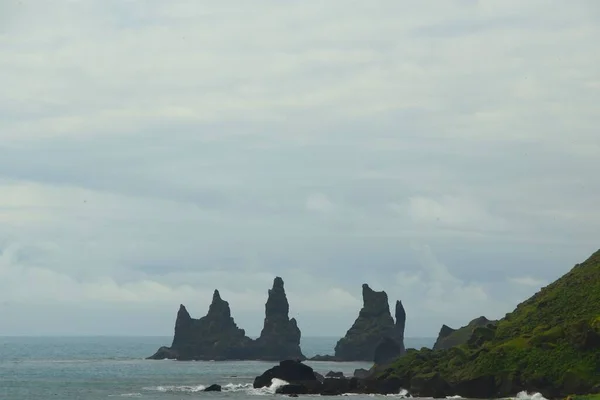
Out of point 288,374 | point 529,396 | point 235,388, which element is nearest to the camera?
point 529,396

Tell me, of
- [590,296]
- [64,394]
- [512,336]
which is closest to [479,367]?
[512,336]

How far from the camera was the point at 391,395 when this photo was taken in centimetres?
14500

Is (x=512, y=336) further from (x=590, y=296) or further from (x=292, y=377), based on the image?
(x=292, y=377)

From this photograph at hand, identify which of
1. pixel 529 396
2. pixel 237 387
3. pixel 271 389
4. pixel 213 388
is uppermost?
pixel 237 387

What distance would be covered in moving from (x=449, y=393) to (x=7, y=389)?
3107 inches

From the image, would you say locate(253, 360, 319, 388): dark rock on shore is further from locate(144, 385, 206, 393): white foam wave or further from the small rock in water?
locate(144, 385, 206, 393): white foam wave

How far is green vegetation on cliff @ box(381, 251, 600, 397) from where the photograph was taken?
5027 inches

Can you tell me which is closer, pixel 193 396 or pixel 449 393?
pixel 449 393

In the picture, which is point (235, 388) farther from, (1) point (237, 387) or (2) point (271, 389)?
(2) point (271, 389)

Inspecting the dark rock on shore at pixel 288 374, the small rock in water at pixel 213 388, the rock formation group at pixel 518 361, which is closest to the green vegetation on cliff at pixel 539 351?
the rock formation group at pixel 518 361

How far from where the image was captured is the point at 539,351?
134000 millimetres

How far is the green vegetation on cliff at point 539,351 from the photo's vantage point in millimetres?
127688

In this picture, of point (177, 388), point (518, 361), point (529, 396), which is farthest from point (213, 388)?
point (529, 396)

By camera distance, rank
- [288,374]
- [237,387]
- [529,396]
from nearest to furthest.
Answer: [529,396], [288,374], [237,387]
